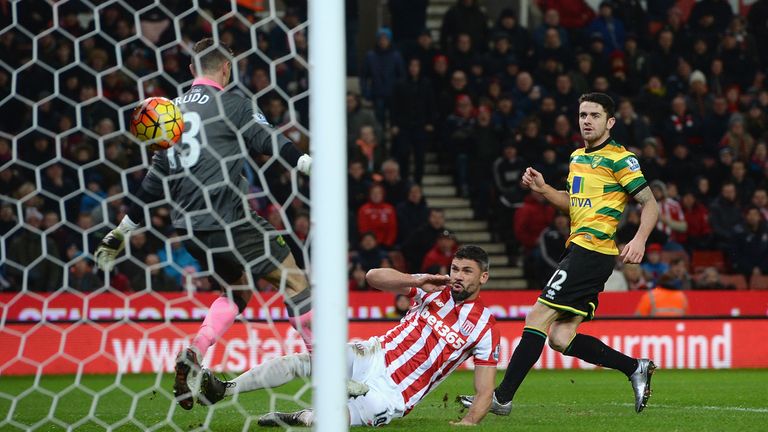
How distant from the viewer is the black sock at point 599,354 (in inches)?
260

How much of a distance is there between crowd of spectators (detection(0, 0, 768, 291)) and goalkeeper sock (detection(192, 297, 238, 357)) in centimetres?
491

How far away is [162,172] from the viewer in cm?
582

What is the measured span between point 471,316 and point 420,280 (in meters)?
0.47

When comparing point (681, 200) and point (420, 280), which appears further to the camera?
point (681, 200)

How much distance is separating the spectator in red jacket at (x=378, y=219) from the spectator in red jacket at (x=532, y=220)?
165cm

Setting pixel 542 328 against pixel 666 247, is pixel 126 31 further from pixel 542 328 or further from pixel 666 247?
pixel 542 328

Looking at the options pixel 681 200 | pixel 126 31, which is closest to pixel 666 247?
pixel 681 200

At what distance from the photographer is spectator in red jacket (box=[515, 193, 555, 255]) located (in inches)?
543

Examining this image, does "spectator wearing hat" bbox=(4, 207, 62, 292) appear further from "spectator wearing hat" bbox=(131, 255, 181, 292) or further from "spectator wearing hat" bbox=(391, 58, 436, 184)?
"spectator wearing hat" bbox=(391, 58, 436, 184)

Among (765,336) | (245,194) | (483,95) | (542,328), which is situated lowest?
(765,336)

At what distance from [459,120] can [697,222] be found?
10.7 feet

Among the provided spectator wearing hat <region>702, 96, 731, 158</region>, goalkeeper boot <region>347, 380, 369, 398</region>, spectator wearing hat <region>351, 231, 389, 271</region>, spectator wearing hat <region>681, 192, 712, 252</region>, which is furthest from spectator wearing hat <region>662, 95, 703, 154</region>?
goalkeeper boot <region>347, 380, 369, 398</region>

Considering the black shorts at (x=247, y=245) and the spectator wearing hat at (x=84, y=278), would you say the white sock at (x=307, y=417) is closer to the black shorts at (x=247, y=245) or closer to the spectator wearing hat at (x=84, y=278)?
the black shorts at (x=247, y=245)

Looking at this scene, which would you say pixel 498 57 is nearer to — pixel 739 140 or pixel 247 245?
pixel 739 140
